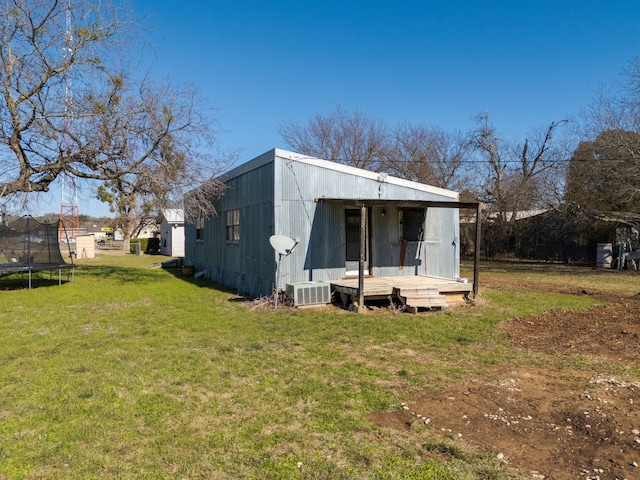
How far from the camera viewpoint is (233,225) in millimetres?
12445

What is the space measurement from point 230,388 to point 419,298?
508 cm

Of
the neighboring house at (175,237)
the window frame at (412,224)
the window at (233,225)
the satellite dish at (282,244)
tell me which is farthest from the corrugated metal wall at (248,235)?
the neighboring house at (175,237)

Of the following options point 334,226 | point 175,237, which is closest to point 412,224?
point 334,226

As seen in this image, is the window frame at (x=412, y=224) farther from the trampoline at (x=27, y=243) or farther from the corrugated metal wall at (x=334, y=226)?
the trampoline at (x=27, y=243)

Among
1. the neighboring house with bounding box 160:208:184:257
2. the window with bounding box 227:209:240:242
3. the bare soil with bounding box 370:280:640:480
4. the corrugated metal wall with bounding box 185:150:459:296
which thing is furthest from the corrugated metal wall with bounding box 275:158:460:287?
the neighboring house with bounding box 160:208:184:257

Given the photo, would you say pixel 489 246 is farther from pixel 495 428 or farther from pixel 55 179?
pixel 495 428

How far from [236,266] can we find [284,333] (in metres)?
5.66

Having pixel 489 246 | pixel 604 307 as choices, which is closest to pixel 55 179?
pixel 604 307

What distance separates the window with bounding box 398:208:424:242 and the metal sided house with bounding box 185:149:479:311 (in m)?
0.03

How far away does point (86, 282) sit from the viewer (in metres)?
13.3

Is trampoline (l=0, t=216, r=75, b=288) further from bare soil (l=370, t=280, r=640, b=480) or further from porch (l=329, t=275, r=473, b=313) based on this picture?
bare soil (l=370, t=280, r=640, b=480)

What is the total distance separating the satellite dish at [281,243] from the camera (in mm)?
8844

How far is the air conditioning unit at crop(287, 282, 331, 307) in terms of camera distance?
8789 millimetres

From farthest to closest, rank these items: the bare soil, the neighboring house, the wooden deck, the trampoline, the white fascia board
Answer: the neighboring house
the trampoline
the white fascia board
the wooden deck
the bare soil
